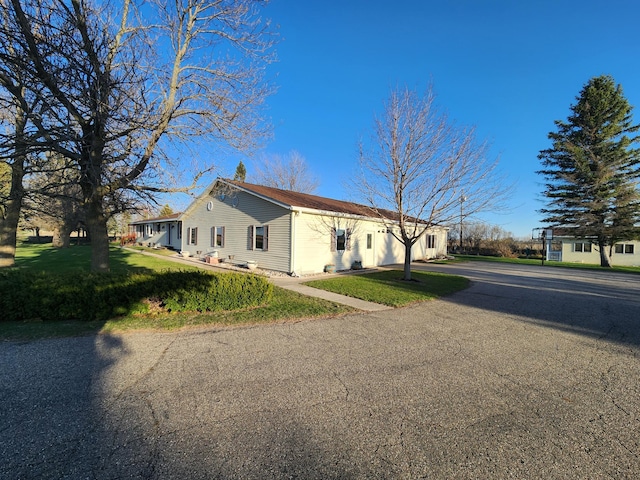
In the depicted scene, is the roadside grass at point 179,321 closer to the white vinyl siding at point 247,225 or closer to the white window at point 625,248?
the white vinyl siding at point 247,225

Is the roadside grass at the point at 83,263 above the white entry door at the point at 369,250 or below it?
below

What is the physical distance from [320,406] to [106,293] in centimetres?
499

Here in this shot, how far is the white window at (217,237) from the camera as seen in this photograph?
56.1ft

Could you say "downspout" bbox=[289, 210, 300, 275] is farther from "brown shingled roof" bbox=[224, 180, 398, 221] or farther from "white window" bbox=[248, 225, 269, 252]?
"white window" bbox=[248, 225, 269, 252]

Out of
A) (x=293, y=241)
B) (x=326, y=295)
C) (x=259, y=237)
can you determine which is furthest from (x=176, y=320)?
(x=259, y=237)

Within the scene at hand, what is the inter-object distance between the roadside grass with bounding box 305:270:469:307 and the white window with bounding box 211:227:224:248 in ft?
26.8

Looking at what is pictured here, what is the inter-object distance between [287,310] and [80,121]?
6021 millimetres

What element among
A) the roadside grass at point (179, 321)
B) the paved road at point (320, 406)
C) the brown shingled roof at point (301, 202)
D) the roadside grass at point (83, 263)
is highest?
the brown shingled roof at point (301, 202)

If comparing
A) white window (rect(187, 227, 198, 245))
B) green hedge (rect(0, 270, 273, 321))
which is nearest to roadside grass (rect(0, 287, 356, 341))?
green hedge (rect(0, 270, 273, 321))

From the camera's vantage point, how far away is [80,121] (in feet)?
20.5

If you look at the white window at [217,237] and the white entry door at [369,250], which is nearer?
the white entry door at [369,250]

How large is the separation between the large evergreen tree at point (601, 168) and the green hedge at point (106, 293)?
30.9 m

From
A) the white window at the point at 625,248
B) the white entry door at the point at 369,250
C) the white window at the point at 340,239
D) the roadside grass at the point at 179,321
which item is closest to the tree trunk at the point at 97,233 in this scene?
the roadside grass at the point at 179,321

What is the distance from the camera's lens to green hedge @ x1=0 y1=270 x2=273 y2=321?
17.8 ft
